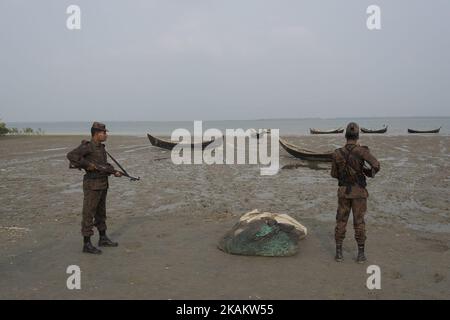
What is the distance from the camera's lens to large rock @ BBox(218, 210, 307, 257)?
616 centimetres

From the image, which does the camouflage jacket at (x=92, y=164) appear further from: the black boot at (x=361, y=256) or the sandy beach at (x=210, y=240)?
the black boot at (x=361, y=256)

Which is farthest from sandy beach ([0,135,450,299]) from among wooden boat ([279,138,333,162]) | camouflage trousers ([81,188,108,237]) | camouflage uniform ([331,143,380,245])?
wooden boat ([279,138,333,162])

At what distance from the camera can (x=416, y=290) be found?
4.85m

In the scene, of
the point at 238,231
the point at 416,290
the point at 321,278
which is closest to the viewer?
the point at 416,290

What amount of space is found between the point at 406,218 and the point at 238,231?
4.49m

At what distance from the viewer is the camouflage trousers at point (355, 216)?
5582mm

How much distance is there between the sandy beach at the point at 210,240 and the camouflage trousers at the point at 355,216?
0.44 metres

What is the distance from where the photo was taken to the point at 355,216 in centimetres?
560
